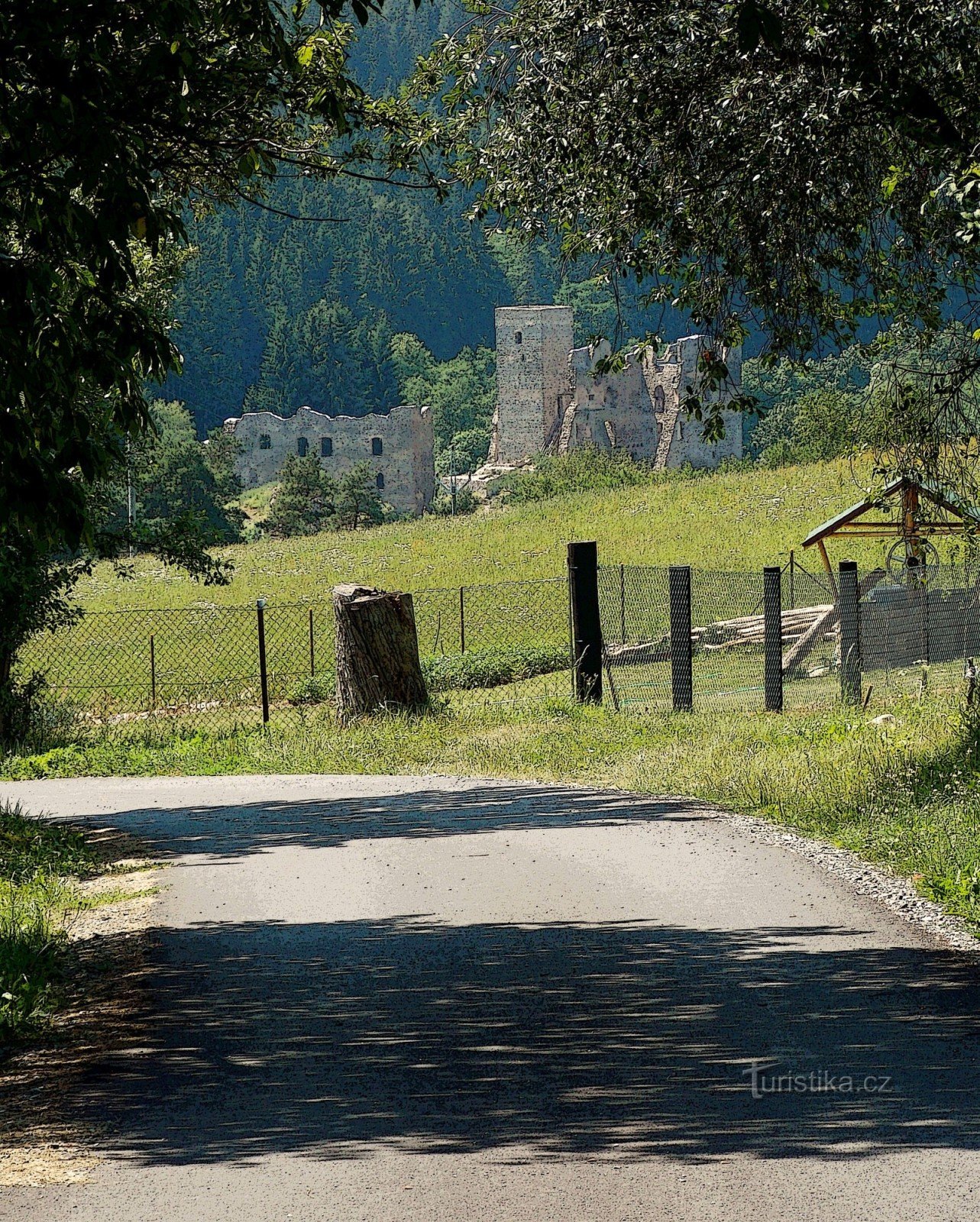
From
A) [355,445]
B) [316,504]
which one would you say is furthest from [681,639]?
[355,445]

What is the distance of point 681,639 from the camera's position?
1700 cm

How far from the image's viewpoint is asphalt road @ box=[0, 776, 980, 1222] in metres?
4.12

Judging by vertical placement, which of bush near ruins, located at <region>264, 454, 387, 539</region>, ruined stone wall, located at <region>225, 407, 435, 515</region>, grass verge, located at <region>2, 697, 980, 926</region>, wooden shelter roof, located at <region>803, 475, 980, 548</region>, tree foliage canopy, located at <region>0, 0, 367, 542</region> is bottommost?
grass verge, located at <region>2, 697, 980, 926</region>

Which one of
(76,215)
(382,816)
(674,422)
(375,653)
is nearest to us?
(76,215)

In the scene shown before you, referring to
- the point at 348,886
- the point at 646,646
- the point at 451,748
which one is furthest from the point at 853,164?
the point at 646,646

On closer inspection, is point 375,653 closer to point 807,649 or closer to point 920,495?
point 920,495

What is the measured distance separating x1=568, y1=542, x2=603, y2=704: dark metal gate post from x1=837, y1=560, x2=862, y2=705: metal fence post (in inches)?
108

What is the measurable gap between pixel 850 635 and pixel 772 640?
0.93m

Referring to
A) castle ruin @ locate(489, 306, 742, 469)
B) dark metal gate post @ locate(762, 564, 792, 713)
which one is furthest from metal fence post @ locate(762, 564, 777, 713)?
castle ruin @ locate(489, 306, 742, 469)

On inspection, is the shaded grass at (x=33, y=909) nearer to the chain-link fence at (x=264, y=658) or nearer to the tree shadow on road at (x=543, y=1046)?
the tree shadow on road at (x=543, y=1046)

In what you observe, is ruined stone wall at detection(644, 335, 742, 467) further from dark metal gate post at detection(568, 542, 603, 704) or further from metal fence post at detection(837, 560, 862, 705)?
metal fence post at detection(837, 560, 862, 705)

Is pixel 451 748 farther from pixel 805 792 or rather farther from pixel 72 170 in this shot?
pixel 72 170

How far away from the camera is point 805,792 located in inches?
423

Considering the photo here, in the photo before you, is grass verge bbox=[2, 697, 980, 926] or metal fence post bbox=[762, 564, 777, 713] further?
metal fence post bbox=[762, 564, 777, 713]
